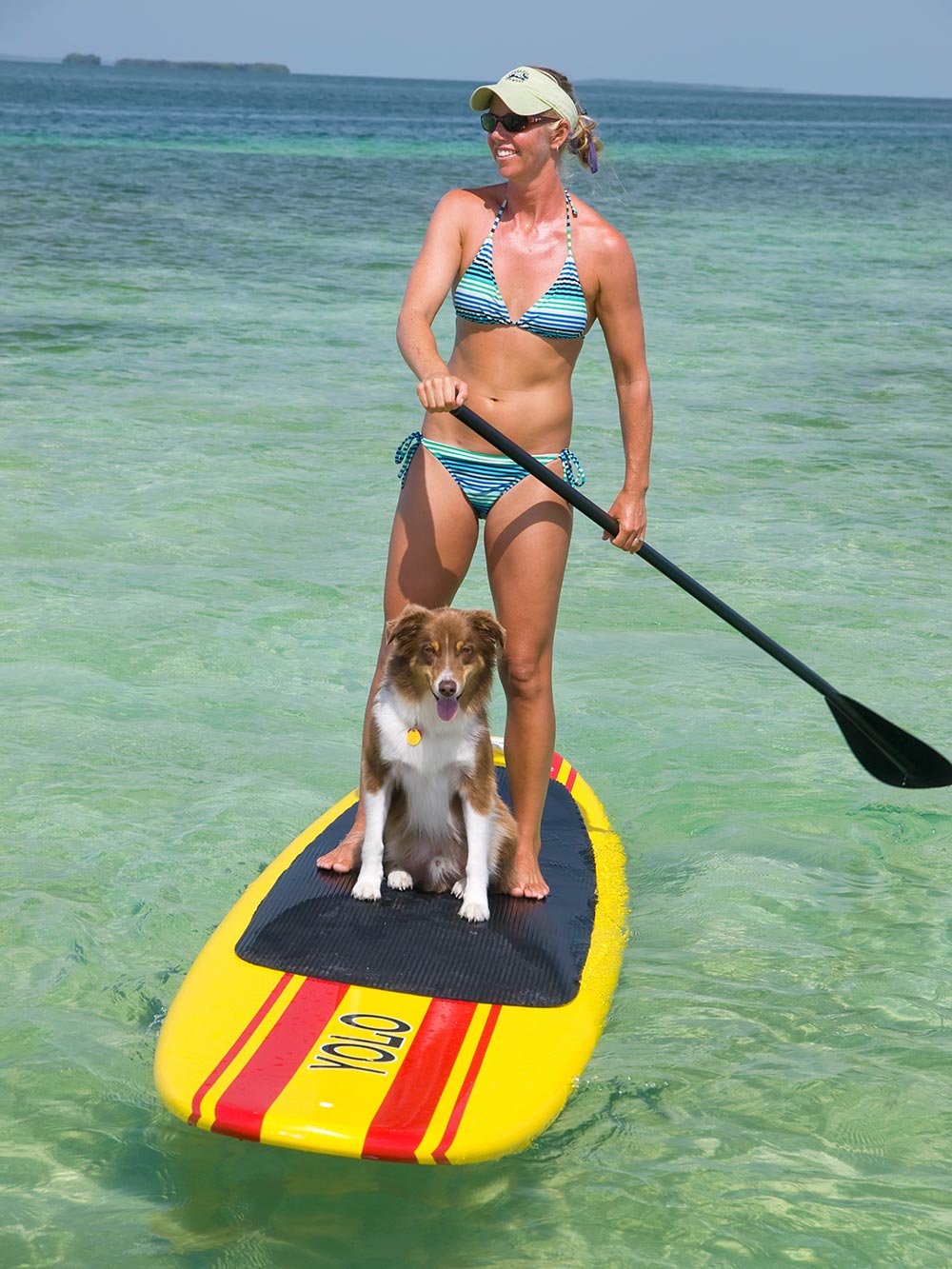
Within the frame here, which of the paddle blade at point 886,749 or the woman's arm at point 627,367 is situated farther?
the paddle blade at point 886,749

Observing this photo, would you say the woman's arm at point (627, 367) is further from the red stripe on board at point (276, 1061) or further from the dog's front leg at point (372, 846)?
the red stripe on board at point (276, 1061)

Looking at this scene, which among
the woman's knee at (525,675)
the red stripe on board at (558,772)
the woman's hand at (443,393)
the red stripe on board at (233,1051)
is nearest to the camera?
the red stripe on board at (233,1051)

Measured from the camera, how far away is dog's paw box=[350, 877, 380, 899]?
450cm

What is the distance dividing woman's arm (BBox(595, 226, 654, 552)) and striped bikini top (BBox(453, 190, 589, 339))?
9 cm

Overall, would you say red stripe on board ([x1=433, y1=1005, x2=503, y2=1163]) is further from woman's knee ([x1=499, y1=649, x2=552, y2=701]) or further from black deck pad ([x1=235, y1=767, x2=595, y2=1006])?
woman's knee ([x1=499, y1=649, x2=552, y2=701])

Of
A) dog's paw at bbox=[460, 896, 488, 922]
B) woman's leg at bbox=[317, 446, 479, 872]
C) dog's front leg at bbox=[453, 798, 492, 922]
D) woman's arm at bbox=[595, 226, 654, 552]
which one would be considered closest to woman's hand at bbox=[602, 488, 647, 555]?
woman's arm at bbox=[595, 226, 654, 552]

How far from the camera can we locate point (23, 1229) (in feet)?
12.0

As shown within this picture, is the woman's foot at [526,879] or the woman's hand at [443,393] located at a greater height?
the woman's hand at [443,393]

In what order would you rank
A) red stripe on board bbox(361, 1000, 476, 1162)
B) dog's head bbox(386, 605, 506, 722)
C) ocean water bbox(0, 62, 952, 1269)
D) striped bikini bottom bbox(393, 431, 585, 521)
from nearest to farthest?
1. red stripe on board bbox(361, 1000, 476, 1162)
2. ocean water bbox(0, 62, 952, 1269)
3. dog's head bbox(386, 605, 506, 722)
4. striped bikini bottom bbox(393, 431, 585, 521)

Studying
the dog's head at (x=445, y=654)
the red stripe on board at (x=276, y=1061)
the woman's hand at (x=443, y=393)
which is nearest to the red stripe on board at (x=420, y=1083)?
the red stripe on board at (x=276, y=1061)

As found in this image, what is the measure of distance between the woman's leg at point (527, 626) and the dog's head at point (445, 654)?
27 cm

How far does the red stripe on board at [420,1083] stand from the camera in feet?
11.4

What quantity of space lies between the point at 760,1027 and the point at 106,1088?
6.62ft

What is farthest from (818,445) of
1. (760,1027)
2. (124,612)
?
(760,1027)
